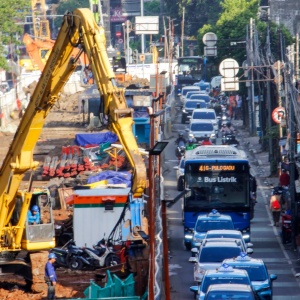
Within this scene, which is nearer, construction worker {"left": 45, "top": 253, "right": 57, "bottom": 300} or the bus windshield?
construction worker {"left": 45, "top": 253, "right": 57, "bottom": 300}

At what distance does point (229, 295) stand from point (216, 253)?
5.98 m

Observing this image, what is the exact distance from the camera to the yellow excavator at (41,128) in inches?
906

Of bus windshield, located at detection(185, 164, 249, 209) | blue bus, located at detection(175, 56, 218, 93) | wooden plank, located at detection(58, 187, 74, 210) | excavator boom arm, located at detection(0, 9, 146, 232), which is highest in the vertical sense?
excavator boom arm, located at detection(0, 9, 146, 232)

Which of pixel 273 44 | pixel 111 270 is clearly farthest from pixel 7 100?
pixel 111 270

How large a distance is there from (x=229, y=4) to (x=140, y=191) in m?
94.3

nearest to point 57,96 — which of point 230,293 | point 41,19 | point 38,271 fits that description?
point 38,271

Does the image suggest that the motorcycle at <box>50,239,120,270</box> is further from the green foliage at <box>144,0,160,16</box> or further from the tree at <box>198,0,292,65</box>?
the green foliage at <box>144,0,160,16</box>

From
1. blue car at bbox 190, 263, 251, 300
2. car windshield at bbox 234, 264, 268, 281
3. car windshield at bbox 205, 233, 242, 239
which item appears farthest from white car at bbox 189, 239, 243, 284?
blue car at bbox 190, 263, 251, 300

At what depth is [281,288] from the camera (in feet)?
102

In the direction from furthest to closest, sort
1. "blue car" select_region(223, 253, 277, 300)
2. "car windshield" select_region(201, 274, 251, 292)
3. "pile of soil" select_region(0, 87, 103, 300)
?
"pile of soil" select_region(0, 87, 103, 300) → "blue car" select_region(223, 253, 277, 300) → "car windshield" select_region(201, 274, 251, 292)

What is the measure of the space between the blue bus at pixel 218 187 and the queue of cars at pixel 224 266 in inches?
46.7

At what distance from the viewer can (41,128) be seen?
87.6ft

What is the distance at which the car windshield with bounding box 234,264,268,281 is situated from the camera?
2784 cm

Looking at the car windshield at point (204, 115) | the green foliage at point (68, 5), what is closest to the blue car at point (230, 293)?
the car windshield at point (204, 115)
